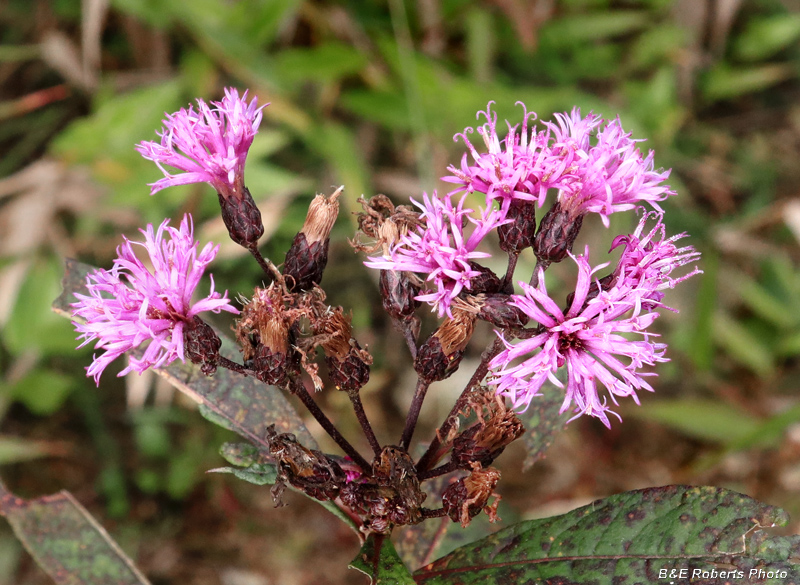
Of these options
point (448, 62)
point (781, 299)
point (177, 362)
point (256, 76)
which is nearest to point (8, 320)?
point (256, 76)

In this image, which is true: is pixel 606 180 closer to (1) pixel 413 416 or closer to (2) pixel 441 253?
(2) pixel 441 253

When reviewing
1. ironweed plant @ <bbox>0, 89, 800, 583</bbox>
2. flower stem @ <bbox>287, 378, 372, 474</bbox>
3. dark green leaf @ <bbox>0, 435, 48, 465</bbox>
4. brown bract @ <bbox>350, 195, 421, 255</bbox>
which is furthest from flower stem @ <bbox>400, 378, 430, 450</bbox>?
dark green leaf @ <bbox>0, 435, 48, 465</bbox>

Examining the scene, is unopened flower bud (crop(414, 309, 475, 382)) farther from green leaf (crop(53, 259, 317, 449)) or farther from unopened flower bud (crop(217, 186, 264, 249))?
unopened flower bud (crop(217, 186, 264, 249))

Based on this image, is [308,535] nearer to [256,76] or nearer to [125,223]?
[125,223]

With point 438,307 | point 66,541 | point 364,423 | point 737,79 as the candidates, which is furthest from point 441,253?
point 737,79

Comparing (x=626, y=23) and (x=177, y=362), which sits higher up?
(x=626, y=23)

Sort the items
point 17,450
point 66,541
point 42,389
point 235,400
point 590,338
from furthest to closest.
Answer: point 42,389
point 17,450
point 66,541
point 235,400
point 590,338
